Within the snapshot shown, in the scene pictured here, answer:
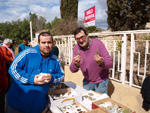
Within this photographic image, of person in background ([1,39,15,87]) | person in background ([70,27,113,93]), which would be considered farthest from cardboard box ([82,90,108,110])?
person in background ([1,39,15,87])

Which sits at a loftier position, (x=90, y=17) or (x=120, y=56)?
(x=90, y=17)

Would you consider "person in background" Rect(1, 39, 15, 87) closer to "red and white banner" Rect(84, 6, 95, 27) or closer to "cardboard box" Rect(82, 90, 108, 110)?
"red and white banner" Rect(84, 6, 95, 27)

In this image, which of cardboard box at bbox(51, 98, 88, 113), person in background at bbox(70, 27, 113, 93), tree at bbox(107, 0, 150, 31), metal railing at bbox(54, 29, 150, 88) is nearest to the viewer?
cardboard box at bbox(51, 98, 88, 113)

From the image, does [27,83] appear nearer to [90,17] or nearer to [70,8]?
[90,17]

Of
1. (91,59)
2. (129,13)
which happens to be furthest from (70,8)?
(91,59)

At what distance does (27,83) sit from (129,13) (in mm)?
10160

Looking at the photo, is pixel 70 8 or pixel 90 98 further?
pixel 70 8

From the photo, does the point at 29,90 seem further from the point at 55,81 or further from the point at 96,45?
the point at 96,45

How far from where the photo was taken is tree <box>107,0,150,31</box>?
9453 millimetres

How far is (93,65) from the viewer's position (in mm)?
2100

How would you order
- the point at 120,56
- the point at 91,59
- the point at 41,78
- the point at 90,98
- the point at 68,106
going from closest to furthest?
the point at 41,78
the point at 68,106
the point at 90,98
the point at 91,59
the point at 120,56

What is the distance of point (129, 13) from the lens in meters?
9.75

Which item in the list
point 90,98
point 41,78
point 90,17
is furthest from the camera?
point 90,17

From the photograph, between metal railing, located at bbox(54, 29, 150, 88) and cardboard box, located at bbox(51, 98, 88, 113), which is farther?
metal railing, located at bbox(54, 29, 150, 88)
